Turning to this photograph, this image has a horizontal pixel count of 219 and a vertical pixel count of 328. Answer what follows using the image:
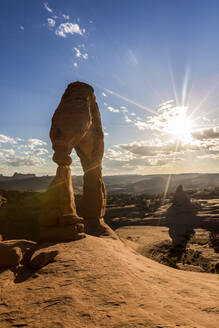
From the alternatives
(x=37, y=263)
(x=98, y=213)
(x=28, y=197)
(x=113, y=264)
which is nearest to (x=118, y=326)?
(x=113, y=264)

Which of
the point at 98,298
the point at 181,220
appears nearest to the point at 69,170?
the point at 98,298

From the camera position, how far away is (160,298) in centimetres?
634

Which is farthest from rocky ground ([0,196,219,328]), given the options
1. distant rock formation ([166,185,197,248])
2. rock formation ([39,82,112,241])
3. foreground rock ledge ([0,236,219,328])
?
distant rock formation ([166,185,197,248])

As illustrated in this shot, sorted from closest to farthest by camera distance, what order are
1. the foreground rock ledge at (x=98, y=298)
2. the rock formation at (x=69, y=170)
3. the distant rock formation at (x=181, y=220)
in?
the foreground rock ledge at (x=98, y=298)
the rock formation at (x=69, y=170)
the distant rock formation at (x=181, y=220)

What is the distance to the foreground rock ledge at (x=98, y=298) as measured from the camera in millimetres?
4875

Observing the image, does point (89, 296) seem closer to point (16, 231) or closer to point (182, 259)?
point (182, 259)

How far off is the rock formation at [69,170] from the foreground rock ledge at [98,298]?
11.4 ft

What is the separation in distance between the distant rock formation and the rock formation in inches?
443

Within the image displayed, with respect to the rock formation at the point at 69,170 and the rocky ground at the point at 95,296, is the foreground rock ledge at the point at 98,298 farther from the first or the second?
the rock formation at the point at 69,170

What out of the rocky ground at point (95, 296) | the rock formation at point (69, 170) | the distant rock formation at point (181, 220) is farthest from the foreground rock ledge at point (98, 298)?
the distant rock formation at point (181, 220)

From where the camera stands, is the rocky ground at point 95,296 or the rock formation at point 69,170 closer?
the rocky ground at point 95,296

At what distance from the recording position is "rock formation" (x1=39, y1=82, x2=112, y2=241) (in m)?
12.2

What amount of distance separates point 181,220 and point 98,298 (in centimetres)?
3123

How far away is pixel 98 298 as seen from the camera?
5.88 metres
